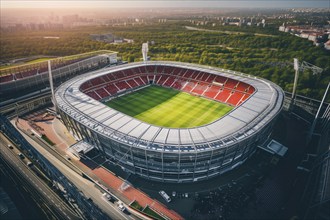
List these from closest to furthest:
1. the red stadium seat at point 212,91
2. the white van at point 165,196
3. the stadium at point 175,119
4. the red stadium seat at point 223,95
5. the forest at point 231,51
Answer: the white van at point 165,196 → the stadium at point 175,119 → the red stadium seat at point 223,95 → the red stadium seat at point 212,91 → the forest at point 231,51

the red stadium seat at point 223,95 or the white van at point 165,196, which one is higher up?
the red stadium seat at point 223,95

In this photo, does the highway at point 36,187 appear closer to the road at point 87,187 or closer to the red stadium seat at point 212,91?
the road at point 87,187

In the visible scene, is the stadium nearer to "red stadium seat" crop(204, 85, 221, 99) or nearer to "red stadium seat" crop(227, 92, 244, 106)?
"red stadium seat" crop(204, 85, 221, 99)

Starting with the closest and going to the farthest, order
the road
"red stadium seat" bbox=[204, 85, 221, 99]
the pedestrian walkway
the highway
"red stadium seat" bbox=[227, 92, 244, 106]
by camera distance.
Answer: the road < the highway < the pedestrian walkway < "red stadium seat" bbox=[227, 92, 244, 106] < "red stadium seat" bbox=[204, 85, 221, 99]

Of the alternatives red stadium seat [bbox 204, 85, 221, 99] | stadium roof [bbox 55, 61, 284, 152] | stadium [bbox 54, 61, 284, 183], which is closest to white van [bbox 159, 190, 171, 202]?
stadium [bbox 54, 61, 284, 183]

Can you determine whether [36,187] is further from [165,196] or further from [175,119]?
[175,119]

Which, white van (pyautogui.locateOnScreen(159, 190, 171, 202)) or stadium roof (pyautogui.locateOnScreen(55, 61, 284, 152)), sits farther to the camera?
stadium roof (pyautogui.locateOnScreen(55, 61, 284, 152))

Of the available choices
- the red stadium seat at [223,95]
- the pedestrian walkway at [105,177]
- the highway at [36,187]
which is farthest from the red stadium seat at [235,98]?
the highway at [36,187]
